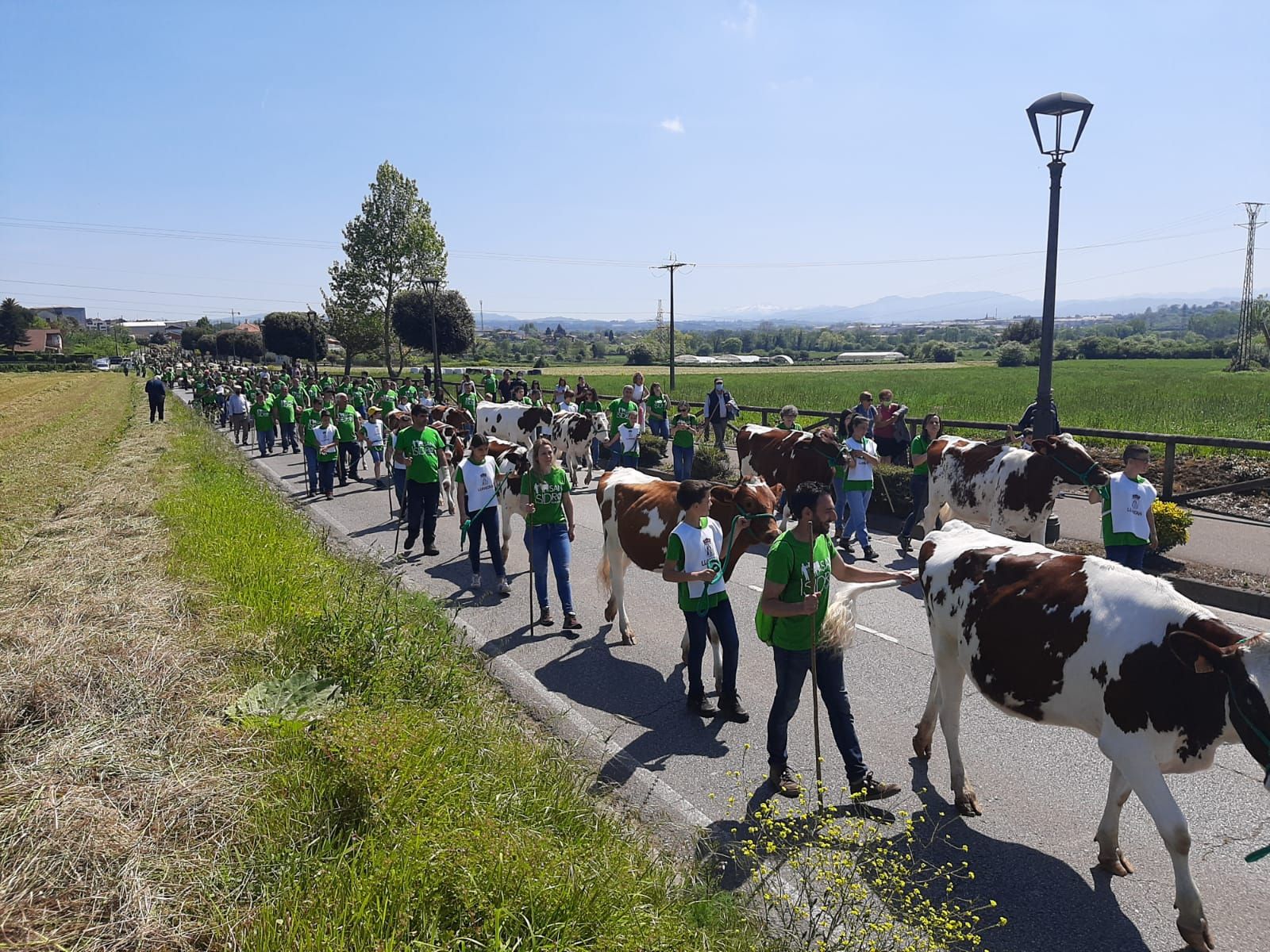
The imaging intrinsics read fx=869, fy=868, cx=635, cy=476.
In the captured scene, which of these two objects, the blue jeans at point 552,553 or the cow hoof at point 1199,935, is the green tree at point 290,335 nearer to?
the blue jeans at point 552,553

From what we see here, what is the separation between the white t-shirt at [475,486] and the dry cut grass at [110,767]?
360 centimetres

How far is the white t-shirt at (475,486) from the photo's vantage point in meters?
10.7

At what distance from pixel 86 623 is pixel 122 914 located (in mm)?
4073

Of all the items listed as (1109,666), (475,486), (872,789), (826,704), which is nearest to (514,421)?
(475,486)

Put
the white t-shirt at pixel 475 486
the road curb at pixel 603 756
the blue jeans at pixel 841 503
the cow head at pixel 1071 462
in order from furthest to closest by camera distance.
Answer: the blue jeans at pixel 841 503 → the white t-shirt at pixel 475 486 → the cow head at pixel 1071 462 → the road curb at pixel 603 756

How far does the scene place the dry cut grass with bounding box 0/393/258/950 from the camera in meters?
3.51

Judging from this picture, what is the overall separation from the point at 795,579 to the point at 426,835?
2.66m

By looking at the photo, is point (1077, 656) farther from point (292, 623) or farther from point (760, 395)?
point (760, 395)

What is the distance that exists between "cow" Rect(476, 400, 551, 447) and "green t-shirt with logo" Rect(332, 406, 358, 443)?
2.99 m

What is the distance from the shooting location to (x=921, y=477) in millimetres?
12695

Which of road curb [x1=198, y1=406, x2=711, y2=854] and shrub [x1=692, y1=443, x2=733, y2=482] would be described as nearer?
road curb [x1=198, y1=406, x2=711, y2=854]

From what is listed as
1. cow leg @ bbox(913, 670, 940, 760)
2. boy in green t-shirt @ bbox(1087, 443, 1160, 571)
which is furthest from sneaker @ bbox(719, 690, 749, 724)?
boy in green t-shirt @ bbox(1087, 443, 1160, 571)

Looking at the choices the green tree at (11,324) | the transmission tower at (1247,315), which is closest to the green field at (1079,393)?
the transmission tower at (1247,315)

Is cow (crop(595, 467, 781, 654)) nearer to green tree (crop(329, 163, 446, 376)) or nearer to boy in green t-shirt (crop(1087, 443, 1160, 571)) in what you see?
boy in green t-shirt (crop(1087, 443, 1160, 571))
